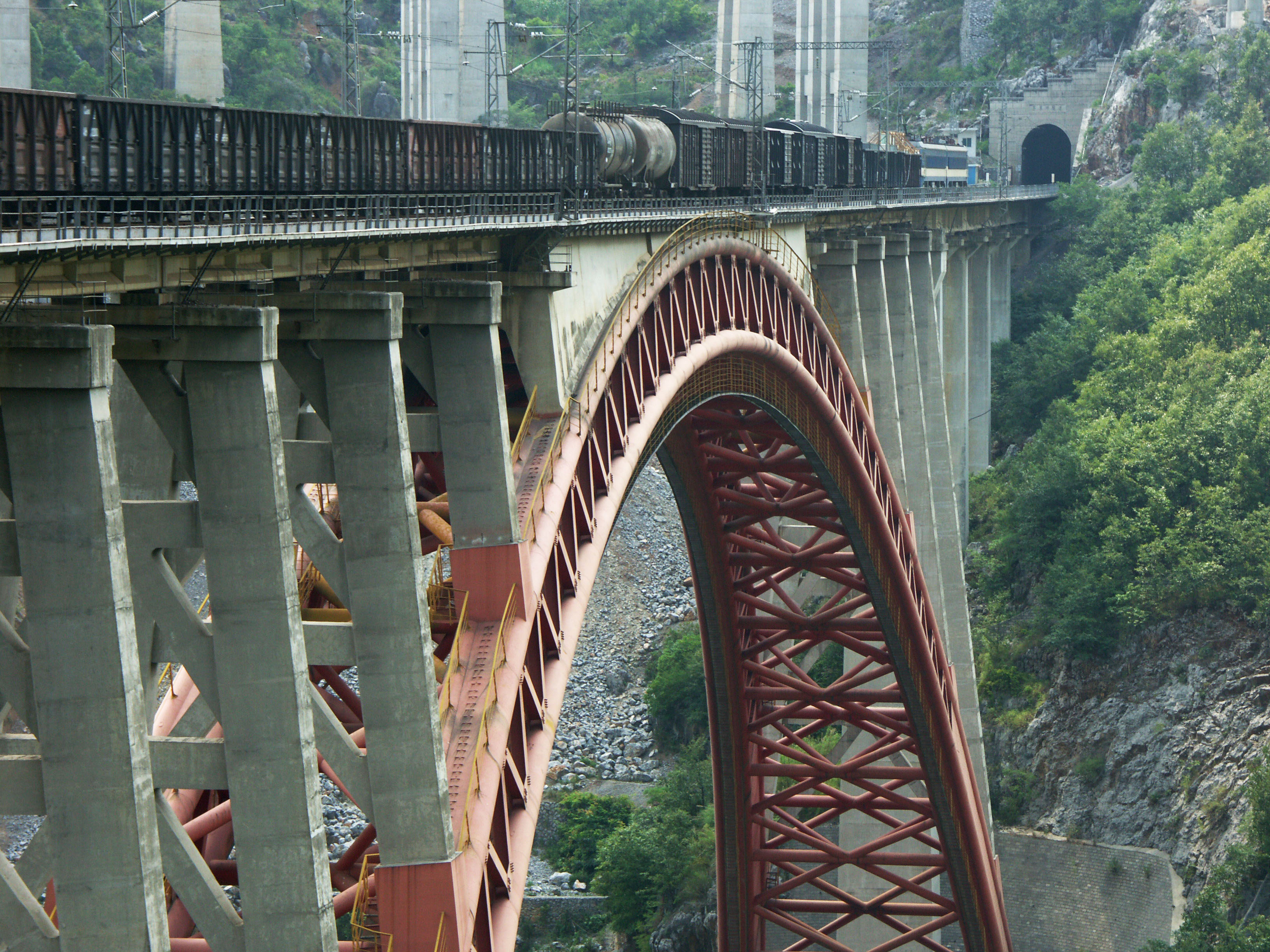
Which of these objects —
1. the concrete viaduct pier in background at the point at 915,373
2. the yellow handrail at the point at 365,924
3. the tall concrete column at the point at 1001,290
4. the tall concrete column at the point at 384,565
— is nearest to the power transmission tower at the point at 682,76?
the tall concrete column at the point at 1001,290

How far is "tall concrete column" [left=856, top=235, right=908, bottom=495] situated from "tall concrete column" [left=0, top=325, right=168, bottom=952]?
35474 mm

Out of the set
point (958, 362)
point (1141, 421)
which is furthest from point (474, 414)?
point (958, 362)

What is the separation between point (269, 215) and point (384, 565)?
185 inches

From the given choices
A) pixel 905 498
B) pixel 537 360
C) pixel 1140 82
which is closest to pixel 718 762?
pixel 905 498

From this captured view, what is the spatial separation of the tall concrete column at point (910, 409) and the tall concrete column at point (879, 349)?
0.99 metres

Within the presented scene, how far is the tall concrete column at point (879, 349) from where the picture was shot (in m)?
45.6

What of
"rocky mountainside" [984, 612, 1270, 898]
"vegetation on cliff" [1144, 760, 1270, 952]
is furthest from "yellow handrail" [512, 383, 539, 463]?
"rocky mountainside" [984, 612, 1270, 898]

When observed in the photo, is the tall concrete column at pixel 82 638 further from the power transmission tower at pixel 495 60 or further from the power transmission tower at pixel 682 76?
the power transmission tower at pixel 682 76

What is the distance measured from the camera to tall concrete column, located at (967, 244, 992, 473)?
73125mm

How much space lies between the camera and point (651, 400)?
976 inches

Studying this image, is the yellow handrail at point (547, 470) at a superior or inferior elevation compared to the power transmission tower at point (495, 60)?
inferior

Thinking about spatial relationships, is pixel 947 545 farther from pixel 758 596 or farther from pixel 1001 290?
pixel 1001 290

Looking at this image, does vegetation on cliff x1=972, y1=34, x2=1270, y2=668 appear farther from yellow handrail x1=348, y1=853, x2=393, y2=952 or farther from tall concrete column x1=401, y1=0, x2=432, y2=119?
yellow handrail x1=348, y1=853, x2=393, y2=952

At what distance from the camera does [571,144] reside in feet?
95.7
